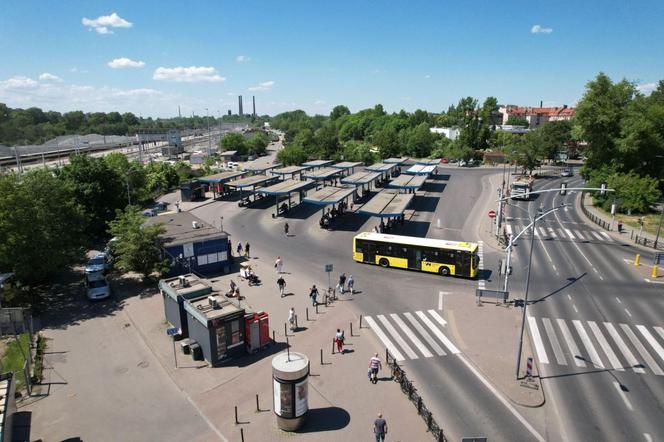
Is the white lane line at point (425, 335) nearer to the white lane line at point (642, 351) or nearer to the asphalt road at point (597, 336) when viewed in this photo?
→ the asphalt road at point (597, 336)

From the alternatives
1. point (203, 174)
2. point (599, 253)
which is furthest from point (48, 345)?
point (203, 174)

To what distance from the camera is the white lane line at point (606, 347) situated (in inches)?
779

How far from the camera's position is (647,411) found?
648 inches

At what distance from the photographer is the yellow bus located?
30.6 metres

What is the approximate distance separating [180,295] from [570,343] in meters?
21.0

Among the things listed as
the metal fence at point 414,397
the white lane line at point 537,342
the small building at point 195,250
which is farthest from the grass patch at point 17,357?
the white lane line at point 537,342

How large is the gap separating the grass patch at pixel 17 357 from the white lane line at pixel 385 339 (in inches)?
670

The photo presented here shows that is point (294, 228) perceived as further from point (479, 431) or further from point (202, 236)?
point (479, 431)

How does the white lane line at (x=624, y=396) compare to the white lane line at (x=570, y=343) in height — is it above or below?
below

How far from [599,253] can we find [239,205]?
43274 millimetres

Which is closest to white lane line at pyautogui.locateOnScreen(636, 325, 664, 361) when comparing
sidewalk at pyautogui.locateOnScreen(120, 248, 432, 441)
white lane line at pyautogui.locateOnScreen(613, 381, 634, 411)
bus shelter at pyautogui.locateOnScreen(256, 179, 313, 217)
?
white lane line at pyautogui.locateOnScreen(613, 381, 634, 411)

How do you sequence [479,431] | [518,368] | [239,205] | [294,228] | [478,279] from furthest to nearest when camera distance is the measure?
[239,205] → [294,228] → [478,279] → [518,368] → [479,431]

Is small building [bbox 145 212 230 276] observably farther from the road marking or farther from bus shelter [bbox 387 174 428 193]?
bus shelter [bbox 387 174 428 193]

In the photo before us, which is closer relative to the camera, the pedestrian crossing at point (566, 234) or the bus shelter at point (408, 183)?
the pedestrian crossing at point (566, 234)
